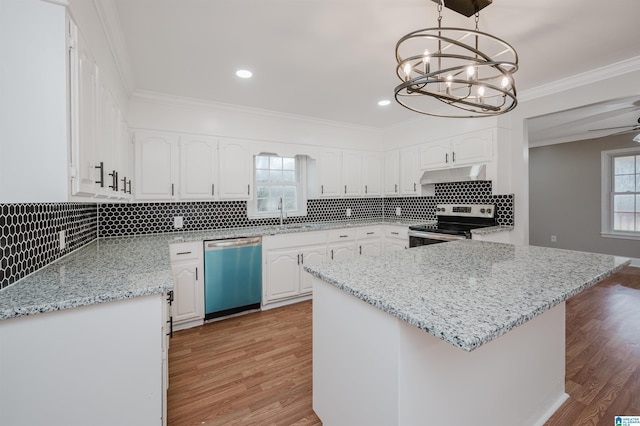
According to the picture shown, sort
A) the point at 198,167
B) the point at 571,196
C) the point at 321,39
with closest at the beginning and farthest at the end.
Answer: the point at 321,39 → the point at 198,167 → the point at 571,196

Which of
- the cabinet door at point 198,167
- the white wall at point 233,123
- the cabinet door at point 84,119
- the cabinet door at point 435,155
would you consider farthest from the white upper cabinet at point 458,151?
the cabinet door at point 84,119

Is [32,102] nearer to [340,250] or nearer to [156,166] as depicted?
[156,166]

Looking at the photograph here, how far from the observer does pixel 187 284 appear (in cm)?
293

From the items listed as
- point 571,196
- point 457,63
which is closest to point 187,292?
point 457,63

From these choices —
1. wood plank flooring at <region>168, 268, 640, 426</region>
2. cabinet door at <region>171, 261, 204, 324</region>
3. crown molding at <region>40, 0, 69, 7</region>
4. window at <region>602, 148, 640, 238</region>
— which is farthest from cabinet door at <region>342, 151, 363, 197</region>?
window at <region>602, 148, 640, 238</region>

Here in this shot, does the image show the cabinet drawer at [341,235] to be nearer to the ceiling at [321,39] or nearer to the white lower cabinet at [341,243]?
the white lower cabinet at [341,243]

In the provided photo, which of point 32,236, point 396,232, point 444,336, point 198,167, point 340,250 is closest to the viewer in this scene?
point 444,336

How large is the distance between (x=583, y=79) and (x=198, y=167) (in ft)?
13.3

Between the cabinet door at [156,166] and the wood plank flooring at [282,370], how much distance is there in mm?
1492

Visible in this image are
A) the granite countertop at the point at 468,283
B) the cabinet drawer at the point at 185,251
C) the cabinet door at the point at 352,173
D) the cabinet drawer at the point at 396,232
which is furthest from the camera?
the cabinet door at the point at 352,173

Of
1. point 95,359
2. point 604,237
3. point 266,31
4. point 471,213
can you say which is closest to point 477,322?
point 95,359

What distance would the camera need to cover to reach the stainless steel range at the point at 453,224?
3.39m

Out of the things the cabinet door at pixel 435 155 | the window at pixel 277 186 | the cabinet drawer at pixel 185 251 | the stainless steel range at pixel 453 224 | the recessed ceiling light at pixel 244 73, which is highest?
Answer: the recessed ceiling light at pixel 244 73

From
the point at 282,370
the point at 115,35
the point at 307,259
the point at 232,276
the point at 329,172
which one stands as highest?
the point at 115,35
